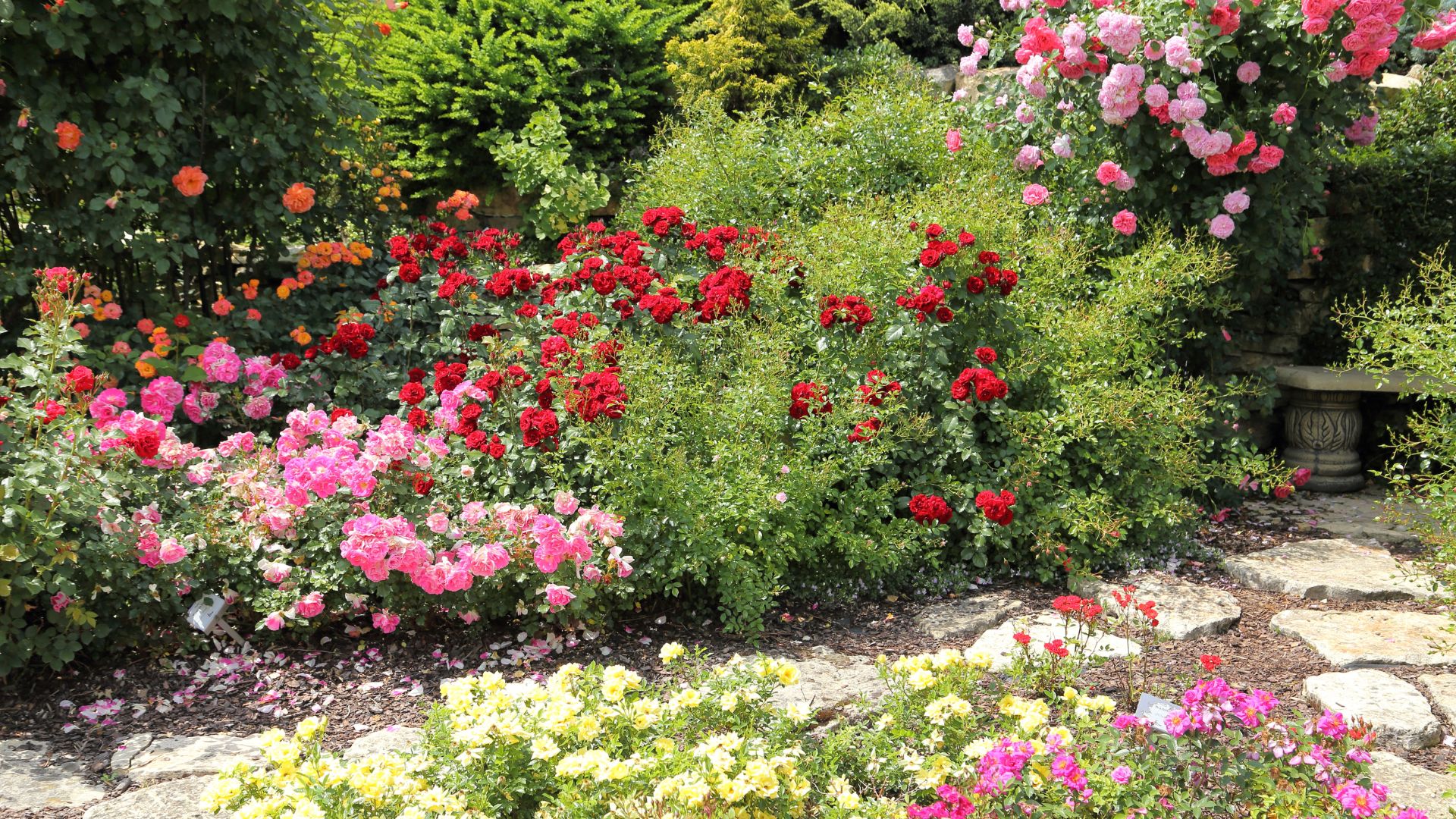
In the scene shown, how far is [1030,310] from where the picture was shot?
153 inches

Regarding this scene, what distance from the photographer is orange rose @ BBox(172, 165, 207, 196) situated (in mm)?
4039

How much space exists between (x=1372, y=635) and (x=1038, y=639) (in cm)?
102

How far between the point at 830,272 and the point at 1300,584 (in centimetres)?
185

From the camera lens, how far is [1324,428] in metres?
4.84

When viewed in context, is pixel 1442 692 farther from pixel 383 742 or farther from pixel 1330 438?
pixel 383 742

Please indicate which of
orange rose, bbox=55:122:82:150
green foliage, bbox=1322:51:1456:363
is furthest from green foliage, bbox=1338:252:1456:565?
orange rose, bbox=55:122:82:150

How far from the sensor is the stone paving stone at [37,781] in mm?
2311

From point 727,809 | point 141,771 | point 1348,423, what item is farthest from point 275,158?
point 1348,423

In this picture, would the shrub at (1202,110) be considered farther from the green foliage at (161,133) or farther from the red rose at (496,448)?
the green foliage at (161,133)

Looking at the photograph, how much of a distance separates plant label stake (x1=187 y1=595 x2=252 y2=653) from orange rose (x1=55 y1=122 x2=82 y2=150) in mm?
1916

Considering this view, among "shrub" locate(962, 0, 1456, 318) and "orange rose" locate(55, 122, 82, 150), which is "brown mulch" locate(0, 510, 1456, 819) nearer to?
"shrub" locate(962, 0, 1456, 318)

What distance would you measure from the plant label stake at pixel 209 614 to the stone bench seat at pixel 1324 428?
13.8 ft

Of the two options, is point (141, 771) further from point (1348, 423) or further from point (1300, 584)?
point (1348, 423)

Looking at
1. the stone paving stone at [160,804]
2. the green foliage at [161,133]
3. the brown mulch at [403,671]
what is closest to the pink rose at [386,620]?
the brown mulch at [403,671]
